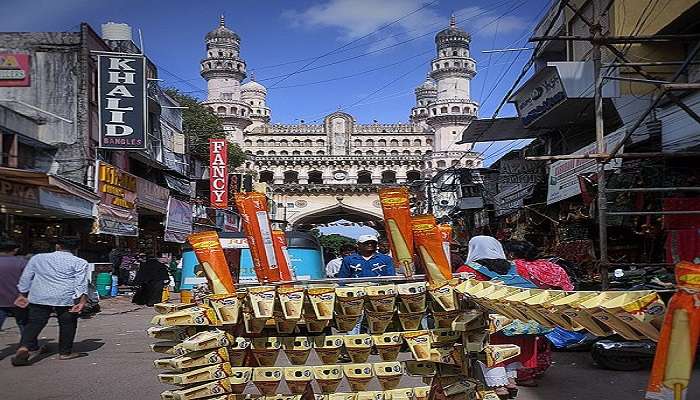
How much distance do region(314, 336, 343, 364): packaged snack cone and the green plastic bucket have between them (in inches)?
576

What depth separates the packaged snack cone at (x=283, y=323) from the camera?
422 centimetres

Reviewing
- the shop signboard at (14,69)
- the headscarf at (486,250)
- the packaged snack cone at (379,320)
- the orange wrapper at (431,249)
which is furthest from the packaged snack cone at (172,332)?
the shop signboard at (14,69)

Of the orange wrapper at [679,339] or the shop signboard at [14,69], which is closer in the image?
the orange wrapper at [679,339]

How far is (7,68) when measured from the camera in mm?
17703

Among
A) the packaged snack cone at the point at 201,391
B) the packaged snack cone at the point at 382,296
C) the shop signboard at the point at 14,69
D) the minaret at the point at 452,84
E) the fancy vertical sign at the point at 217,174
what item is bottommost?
the packaged snack cone at the point at 201,391

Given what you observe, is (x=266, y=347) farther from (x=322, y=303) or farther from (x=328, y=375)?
(x=322, y=303)

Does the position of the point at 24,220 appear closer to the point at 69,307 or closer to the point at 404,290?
the point at 69,307

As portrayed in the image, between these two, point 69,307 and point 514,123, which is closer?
point 69,307

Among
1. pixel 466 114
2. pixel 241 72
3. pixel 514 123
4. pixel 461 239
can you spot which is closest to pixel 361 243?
pixel 514 123

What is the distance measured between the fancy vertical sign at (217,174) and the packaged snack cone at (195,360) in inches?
1012

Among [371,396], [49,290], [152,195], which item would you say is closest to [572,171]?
[371,396]

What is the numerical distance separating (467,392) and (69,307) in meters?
5.75

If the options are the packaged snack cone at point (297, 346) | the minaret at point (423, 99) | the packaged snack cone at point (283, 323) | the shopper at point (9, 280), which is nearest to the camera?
the packaged snack cone at point (283, 323)

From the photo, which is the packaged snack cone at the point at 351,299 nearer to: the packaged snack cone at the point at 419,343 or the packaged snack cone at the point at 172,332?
the packaged snack cone at the point at 419,343
